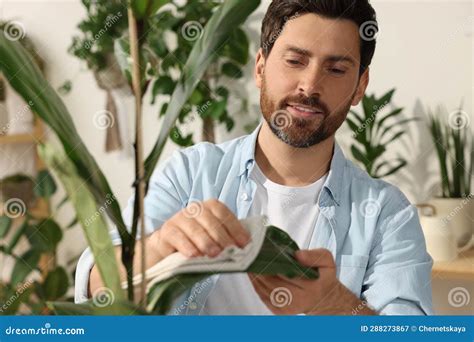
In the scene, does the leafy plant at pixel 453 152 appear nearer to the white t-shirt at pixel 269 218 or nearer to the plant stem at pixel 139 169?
the white t-shirt at pixel 269 218

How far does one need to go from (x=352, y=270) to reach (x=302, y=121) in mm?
Result: 250

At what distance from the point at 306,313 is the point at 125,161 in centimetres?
39

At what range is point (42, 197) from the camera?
114 cm

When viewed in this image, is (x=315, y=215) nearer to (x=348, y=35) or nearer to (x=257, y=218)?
(x=257, y=218)

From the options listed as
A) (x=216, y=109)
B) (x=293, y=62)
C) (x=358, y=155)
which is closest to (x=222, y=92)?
(x=216, y=109)

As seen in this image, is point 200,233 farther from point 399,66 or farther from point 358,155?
point 399,66

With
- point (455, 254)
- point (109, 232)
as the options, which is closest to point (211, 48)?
point (109, 232)

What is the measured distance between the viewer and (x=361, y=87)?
1.10 metres

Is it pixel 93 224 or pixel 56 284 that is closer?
pixel 93 224

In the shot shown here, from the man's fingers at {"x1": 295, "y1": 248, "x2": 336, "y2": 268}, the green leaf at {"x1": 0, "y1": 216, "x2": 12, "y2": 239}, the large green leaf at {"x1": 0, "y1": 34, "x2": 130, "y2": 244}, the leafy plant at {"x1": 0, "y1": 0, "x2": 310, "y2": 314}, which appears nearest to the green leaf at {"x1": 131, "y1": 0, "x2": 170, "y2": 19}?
the leafy plant at {"x1": 0, "y1": 0, "x2": 310, "y2": 314}

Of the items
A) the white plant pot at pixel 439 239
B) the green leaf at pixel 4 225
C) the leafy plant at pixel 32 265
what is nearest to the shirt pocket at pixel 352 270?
the white plant pot at pixel 439 239

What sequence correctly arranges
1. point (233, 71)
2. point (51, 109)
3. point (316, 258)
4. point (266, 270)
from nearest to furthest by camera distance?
point (51, 109)
point (266, 270)
point (316, 258)
point (233, 71)

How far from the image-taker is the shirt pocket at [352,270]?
1.03 meters

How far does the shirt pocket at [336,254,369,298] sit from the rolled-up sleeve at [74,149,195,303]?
27cm
